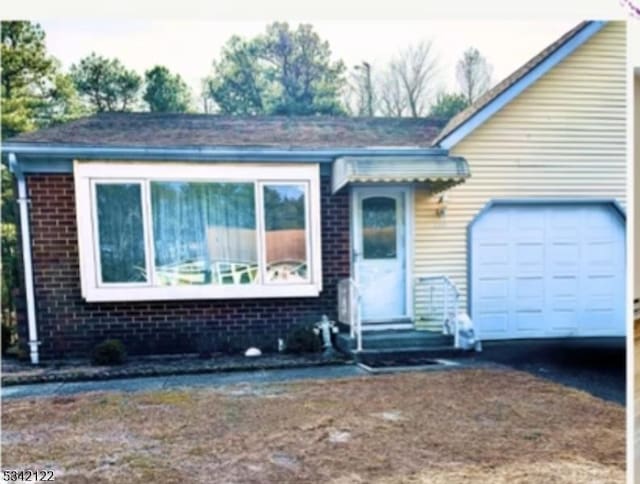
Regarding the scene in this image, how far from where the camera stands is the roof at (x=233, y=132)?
2.08 meters

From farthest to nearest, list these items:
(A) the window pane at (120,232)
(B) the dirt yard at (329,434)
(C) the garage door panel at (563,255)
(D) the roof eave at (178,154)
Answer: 1. (C) the garage door panel at (563,255)
2. (A) the window pane at (120,232)
3. (D) the roof eave at (178,154)
4. (B) the dirt yard at (329,434)

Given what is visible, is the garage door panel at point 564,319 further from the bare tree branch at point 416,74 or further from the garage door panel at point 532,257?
the bare tree branch at point 416,74

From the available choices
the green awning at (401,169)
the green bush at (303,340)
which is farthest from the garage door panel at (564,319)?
the green bush at (303,340)

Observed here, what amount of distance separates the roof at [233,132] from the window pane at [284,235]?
28 centimetres

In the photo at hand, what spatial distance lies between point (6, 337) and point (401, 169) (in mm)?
2152

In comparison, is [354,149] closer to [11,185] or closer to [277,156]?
[277,156]

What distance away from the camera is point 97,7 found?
188 cm

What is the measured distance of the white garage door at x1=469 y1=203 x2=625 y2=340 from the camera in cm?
222

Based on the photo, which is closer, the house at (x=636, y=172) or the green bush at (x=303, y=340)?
the house at (x=636, y=172)

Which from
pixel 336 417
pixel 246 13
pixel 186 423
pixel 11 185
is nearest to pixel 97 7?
pixel 246 13

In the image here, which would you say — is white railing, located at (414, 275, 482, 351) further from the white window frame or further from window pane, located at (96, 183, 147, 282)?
window pane, located at (96, 183, 147, 282)

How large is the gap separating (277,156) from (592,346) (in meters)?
1.99

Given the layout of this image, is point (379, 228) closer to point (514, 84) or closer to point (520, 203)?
point (520, 203)

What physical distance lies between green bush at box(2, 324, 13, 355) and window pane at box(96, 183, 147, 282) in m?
0.45
